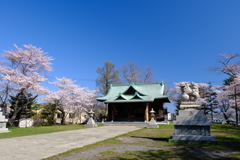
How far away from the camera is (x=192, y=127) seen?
7.94 metres

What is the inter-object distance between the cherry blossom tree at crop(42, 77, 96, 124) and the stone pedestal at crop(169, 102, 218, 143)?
869 inches

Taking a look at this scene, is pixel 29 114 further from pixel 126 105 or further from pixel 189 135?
pixel 189 135

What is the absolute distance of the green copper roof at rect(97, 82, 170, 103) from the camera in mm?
27375

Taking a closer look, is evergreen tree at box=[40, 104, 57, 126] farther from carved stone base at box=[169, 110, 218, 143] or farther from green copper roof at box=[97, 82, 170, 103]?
carved stone base at box=[169, 110, 218, 143]

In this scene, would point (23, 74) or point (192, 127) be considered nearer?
point (192, 127)

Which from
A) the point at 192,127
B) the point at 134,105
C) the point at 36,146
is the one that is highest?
the point at 134,105

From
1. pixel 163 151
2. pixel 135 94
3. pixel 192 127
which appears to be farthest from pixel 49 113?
pixel 163 151

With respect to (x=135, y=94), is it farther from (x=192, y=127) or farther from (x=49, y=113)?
(x=192, y=127)

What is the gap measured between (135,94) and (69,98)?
11174 millimetres

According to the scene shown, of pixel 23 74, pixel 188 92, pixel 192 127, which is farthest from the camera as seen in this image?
pixel 23 74

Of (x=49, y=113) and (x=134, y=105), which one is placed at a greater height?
(x=134, y=105)

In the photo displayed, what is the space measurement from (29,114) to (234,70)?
3225 centimetres

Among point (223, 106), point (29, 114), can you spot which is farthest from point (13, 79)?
point (223, 106)

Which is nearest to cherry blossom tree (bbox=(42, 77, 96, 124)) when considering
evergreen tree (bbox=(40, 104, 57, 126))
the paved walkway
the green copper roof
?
evergreen tree (bbox=(40, 104, 57, 126))
